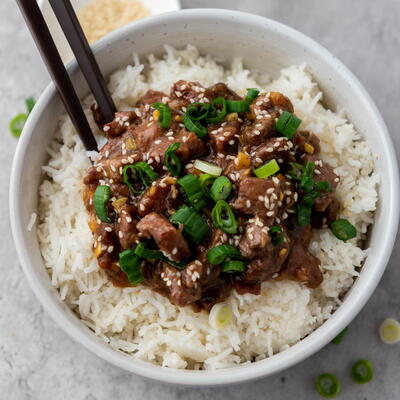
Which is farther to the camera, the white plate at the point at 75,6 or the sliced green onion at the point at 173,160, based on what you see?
the white plate at the point at 75,6

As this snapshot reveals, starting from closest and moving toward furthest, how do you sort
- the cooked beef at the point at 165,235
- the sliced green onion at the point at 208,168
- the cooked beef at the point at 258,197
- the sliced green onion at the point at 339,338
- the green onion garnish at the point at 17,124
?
the cooked beef at the point at 165,235
the cooked beef at the point at 258,197
the sliced green onion at the point at 208,168
the sliced green onion at the point at 339,338
the green onion garnish at the point at 17,124

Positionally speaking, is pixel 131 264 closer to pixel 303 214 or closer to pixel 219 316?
pixel 219 316

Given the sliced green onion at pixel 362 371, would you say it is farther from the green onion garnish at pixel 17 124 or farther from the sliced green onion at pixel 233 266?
the green onion garnish at pixel 17 124

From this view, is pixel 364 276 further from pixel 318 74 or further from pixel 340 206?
pixel 318 74

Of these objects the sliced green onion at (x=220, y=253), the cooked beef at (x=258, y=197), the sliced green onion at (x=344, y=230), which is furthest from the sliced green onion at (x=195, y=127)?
the sliced green onion at (x=344, y=230)

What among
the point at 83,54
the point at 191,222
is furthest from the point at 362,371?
the point at 83,54

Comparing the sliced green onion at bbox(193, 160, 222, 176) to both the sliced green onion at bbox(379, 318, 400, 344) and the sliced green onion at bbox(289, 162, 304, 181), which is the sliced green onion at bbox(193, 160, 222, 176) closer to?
the sliced green onion at bbox(289, 162, 304, 181)
